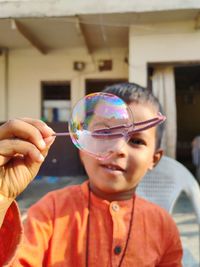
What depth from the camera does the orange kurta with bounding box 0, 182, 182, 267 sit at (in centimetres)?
106

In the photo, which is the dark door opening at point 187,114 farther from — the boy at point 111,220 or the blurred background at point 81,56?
the boy at point 111,220

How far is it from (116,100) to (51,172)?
558cm

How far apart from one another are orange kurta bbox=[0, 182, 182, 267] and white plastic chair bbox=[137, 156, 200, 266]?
73cm

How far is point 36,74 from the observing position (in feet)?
21.1

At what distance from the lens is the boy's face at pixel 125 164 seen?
103 centimetres

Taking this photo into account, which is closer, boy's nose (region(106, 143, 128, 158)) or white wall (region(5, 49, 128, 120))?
boy's nose (region(106, 143, 128, 158))

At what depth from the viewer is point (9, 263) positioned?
80 cm

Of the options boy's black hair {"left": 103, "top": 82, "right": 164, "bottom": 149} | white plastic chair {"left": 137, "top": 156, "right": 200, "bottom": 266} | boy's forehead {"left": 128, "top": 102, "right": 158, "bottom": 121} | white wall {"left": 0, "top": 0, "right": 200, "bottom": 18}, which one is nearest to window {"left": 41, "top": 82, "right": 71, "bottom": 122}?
white wall {"left": 0, "top": 0, "right": 200, "bottom": 18}

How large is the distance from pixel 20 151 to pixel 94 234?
497mm

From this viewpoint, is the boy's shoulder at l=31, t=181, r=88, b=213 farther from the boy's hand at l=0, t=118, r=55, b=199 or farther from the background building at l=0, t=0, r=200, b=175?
the background building at l=0, t=0, r=200, b=175

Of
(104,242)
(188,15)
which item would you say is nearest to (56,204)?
(104,242)

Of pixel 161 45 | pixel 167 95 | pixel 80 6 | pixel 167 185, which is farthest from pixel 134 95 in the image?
pixel 167 95

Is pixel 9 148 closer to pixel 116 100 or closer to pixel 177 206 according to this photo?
pixel 116 100

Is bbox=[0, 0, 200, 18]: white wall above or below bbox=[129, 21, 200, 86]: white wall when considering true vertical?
above
